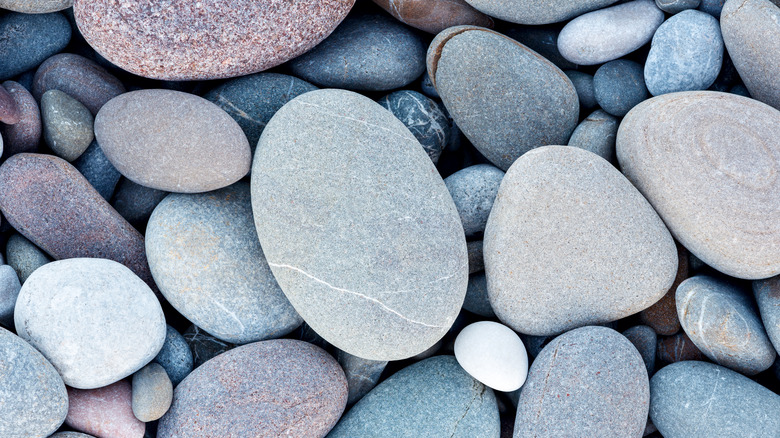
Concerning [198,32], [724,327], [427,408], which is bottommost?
[427,408]

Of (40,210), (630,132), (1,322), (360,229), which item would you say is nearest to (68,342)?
(1,322)

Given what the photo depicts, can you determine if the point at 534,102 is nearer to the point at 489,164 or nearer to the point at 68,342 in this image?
the point at 489,164

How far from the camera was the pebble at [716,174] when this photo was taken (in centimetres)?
178

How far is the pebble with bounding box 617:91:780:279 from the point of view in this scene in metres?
1.78

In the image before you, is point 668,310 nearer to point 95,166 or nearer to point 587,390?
point 587,390

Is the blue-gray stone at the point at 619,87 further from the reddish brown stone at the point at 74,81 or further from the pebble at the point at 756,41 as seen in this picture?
the reddish brown stone at the point at 74,81

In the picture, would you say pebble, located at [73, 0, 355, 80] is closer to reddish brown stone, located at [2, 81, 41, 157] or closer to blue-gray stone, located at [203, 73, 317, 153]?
blue-gray stone, located at [203, 73, 317, 153]

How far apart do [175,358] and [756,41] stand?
7.13 feet

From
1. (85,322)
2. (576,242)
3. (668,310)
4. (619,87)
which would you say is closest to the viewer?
(85,322)

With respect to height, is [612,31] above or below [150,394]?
above

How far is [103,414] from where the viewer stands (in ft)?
5.43

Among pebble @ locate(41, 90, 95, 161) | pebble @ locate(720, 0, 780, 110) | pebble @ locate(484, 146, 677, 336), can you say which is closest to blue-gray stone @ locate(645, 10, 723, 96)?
pebble @ locate(720, 0, 780, 110)

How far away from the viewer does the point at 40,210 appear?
1.82 m

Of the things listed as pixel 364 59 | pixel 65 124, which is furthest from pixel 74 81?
pixel 364 59
